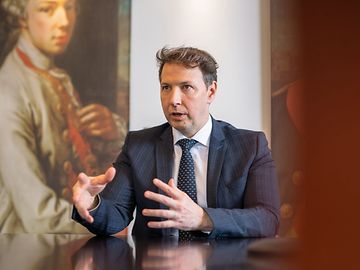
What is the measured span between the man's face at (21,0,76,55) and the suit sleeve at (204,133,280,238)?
51.4 inches

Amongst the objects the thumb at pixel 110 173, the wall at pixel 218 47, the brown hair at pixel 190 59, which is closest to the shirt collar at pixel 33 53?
the wall at pixel 218 47

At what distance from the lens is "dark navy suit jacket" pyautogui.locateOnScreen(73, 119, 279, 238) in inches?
52.5

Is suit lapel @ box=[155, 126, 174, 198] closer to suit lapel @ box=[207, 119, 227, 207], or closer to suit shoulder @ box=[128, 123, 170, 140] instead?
suit shoulder @ box=[128, 123, 170, 140]

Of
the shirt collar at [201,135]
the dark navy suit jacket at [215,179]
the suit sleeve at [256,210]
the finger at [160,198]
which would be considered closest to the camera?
the finger at [160,198]

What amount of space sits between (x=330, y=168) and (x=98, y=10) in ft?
7.77

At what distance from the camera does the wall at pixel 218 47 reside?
2369 mm

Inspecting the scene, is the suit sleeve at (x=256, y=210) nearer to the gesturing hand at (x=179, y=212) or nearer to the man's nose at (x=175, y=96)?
the gesturing hand at (x=179, y=212)

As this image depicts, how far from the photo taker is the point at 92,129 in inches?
94.0

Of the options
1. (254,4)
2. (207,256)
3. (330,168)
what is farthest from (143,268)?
(254,4)

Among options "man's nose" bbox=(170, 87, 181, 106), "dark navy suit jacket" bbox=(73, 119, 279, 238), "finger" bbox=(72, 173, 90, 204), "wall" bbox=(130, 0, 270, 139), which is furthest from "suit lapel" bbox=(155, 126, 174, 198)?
"wall" bbox=(130, 0, 270, 139)

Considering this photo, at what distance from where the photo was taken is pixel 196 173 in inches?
59.5

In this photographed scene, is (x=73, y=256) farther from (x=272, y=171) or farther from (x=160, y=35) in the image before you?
(x=160, y=35)

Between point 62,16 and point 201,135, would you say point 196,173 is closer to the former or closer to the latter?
point 201,135

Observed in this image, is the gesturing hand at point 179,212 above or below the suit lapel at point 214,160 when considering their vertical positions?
below
